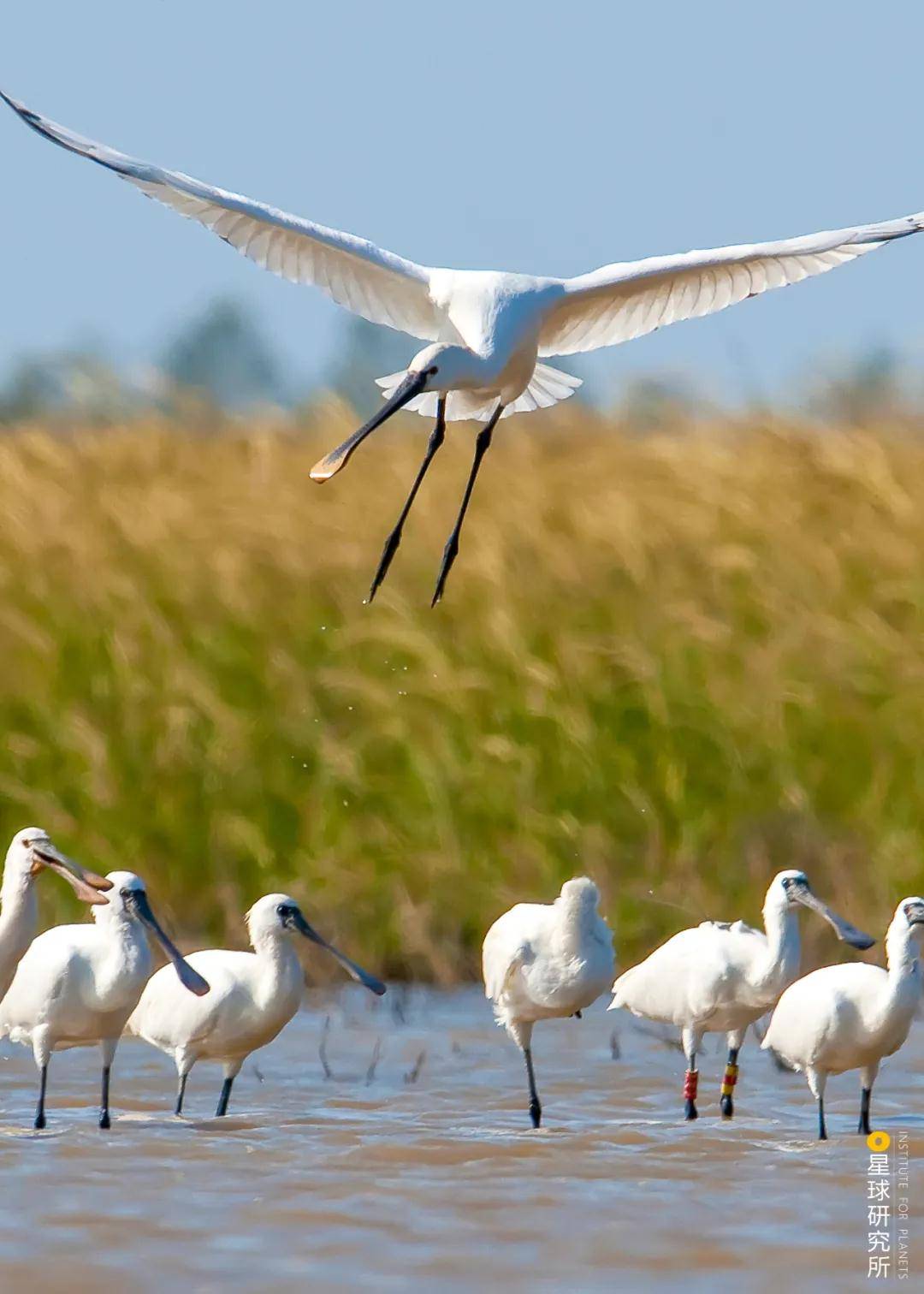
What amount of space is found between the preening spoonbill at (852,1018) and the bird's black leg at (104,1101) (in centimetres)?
172

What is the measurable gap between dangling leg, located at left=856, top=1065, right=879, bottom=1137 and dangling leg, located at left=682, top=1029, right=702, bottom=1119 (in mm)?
438

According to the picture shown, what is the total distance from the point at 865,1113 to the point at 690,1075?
0.55 m

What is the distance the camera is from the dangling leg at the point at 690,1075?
6.88 metres

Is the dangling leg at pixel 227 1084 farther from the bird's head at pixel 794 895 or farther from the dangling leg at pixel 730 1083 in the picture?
the bird's head at pixel 794 895

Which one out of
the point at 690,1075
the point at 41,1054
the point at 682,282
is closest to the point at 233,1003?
the point at 41,1054

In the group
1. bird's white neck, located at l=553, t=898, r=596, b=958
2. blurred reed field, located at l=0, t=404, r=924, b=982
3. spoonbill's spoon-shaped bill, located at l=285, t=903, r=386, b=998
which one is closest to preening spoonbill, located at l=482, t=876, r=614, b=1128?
bird's white neck, located at l=553, t=898, r=596, b=958

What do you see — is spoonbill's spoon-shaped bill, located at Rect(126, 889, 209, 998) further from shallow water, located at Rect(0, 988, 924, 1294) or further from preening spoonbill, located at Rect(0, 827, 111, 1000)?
shallow water, located at Rect(0, 988, 924, 1294)

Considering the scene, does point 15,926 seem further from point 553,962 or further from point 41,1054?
point 553,962

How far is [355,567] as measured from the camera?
9797mm

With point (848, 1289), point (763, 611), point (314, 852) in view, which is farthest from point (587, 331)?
point (848, 1289)

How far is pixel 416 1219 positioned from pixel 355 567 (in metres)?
4.47

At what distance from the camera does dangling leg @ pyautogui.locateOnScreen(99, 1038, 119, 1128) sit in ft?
22.1

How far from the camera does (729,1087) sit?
6945 mm

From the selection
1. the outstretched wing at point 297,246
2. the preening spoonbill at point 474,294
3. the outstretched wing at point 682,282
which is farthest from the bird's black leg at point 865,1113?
the outstretched wing at point 297,246
